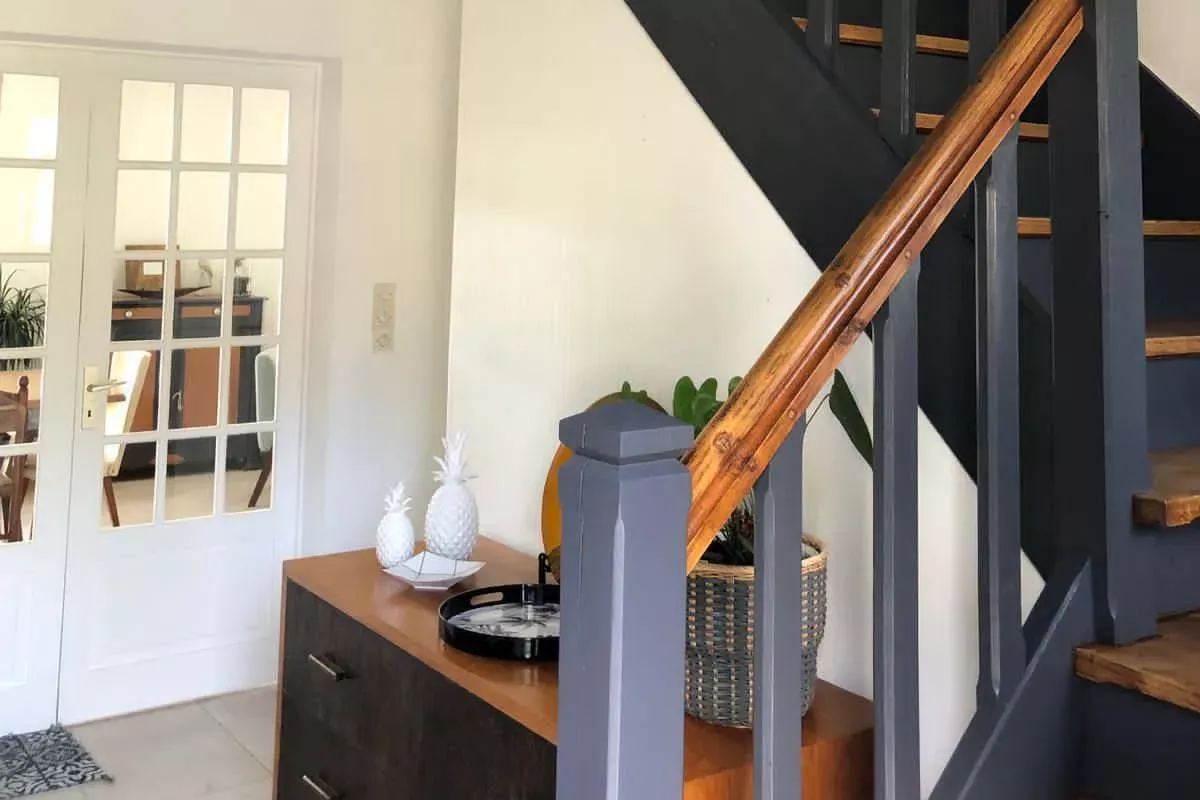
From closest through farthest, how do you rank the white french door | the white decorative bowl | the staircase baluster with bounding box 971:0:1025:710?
1. the staircase baluster with bounding box 971:0:1025:710
2. the white decorative bowl
3. the white french door

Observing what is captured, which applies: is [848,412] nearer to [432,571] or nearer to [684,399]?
[684,399]

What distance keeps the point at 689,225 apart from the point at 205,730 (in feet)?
7.67

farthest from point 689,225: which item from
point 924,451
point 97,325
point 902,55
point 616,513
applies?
point 97,325

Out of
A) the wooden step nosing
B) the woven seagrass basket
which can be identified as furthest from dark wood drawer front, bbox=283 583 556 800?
the wooden step nosing

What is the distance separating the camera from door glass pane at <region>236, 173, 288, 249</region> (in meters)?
3.69

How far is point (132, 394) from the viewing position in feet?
11.7

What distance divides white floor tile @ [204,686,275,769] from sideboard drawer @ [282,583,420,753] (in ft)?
3.75

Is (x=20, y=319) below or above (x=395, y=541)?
above

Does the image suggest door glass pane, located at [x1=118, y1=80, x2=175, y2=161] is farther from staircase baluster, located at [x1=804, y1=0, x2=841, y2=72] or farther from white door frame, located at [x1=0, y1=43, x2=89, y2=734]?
staircase baluster, located at [x1=804, y1=0, x2=841, y2=72]

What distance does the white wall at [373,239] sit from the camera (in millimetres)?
3730

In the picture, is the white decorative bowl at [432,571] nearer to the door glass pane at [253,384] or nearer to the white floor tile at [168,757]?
the white floor tile at [168,757]

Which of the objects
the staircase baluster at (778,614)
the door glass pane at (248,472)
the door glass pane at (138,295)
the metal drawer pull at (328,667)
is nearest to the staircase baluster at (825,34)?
the staircase baluster at (778,614)

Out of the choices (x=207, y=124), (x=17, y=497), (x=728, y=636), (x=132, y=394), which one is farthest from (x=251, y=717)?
(x=728, y=636)

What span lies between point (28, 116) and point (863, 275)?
2.98 m
